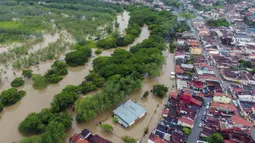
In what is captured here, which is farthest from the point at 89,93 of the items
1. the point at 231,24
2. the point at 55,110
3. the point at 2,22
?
the point at 231,24

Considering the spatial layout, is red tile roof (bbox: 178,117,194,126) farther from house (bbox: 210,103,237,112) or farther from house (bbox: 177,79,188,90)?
house (bbox: 177,79,188,90)

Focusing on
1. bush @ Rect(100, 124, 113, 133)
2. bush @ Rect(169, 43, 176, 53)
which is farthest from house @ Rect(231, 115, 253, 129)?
bush @ Rect(169, 43, 176, 53)

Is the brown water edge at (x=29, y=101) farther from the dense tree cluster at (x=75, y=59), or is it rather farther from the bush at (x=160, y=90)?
the bush at (x=160, y=90)

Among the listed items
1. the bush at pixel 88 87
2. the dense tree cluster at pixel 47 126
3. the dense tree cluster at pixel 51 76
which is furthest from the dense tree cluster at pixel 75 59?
the dense tree cluster at pixel 47 126

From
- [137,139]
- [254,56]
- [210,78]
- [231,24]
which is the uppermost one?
[231,24]

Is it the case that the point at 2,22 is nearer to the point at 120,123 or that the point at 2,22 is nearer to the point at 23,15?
the point at 23,15

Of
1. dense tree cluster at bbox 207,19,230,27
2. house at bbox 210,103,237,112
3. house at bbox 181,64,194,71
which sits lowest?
house at bbox 210,103,237,112
